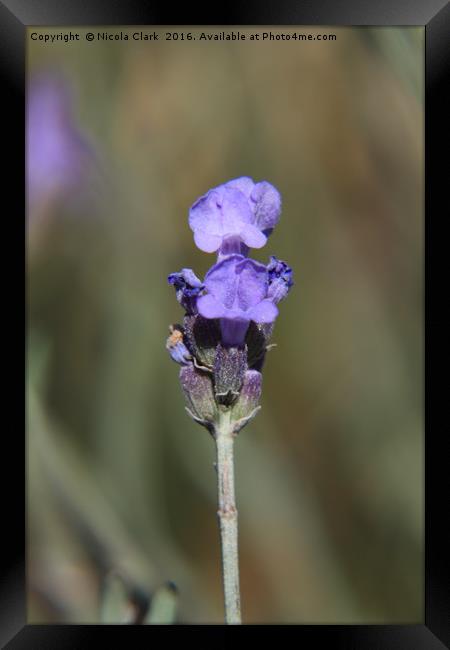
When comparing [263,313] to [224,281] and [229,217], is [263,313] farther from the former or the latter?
[229,217]

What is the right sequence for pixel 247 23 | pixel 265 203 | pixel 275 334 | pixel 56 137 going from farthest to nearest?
pixel 56 137 < pixel 275 334 < pixel 247 23 < pixel 265 203

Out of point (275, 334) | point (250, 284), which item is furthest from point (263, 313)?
point (275, 334)

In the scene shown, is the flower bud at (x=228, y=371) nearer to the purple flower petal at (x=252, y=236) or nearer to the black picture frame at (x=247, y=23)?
the purple flower petal at (x=252, y=236)

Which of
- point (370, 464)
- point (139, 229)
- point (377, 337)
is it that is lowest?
point (370, 464)

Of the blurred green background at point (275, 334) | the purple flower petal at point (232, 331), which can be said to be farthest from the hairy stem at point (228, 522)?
the blurred green background at point (275, 334)

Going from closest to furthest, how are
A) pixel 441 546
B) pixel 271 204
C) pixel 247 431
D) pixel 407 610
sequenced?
pixel 271 204 → pixel 441 546 → pixel 407 610 → pixel 247 431

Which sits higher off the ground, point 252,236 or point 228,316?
point 252,236

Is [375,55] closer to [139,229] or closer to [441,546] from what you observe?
[139,229]

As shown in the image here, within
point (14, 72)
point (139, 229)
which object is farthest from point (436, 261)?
point (139, 229)
